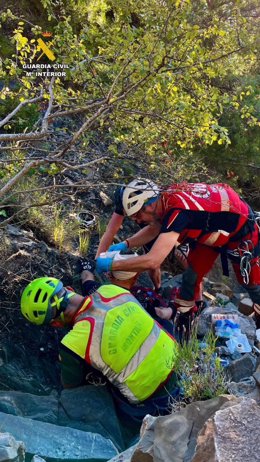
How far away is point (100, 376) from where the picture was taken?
3.85m

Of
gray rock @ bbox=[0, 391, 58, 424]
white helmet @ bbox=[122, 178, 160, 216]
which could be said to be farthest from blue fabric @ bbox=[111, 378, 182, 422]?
white helmet @ bbox=[122, 178, 160, 216]

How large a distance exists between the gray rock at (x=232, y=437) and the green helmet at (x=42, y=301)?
182 cm

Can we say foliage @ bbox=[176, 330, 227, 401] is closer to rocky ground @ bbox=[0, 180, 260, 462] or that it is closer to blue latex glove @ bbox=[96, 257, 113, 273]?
rocky ground @ bbox=[0, 180, 260, 462]

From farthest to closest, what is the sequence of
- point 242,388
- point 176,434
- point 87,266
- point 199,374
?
point 87,266 → point 242,388 → point 199,374 → point 176,434

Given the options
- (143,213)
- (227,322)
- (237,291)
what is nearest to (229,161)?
(237,291)

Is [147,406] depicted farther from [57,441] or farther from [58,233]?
[58,233]

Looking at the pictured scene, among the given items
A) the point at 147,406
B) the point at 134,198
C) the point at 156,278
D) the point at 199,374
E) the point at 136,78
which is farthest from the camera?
the point at 156,278

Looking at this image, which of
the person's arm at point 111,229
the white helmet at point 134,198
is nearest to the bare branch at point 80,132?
the white helmet at point 134,198

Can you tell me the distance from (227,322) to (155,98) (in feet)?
8.14

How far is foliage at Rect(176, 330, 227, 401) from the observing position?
112 inches

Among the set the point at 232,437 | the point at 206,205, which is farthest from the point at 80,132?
the point at 232,437

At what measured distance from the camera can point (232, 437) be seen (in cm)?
204

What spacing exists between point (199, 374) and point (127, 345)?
2.22 feet

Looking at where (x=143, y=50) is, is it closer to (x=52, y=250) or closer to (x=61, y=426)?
(x=52, y=250)
